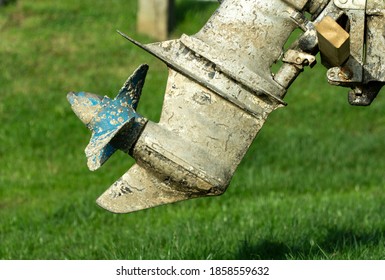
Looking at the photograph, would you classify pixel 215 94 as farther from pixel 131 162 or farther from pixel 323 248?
pixel 131 162

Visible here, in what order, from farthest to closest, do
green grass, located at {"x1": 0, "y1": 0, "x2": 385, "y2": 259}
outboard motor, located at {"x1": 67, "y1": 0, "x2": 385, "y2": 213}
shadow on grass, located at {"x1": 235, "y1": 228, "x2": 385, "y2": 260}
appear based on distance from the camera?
1. green grass, located at {"x1": 0, "y1": 0, "x2": 385, "y2": 259}
2. shadow on grass, located at {"x1": 235, "y1": 228, "x2": 385, "y2": 260}
3. outboard motor, located at {"x1": 67, "y1": 0, "x2": 385, "y2": 213}

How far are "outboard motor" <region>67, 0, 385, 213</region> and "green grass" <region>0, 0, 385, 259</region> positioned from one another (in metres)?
1.12

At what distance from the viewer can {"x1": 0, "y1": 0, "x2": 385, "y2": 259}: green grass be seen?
5449mm

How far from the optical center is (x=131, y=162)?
8.48 m

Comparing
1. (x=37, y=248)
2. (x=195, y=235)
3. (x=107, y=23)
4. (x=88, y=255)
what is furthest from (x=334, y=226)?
(x=107, y=23)

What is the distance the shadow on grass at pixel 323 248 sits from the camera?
466cm

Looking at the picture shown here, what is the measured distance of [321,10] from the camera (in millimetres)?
3787

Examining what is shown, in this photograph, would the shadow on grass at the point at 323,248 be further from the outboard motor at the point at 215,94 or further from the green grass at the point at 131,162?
the outboard motor at the point at 215,94

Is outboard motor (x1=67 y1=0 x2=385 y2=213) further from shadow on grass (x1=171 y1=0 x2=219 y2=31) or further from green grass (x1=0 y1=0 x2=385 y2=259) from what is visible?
shadow on grass (x1=171 y1=0 x2=219 y2=31)

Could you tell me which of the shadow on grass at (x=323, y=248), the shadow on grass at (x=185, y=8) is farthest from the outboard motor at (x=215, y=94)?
the shadow on grass at (x=185, y=8)

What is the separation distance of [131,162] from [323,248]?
12.3 ft

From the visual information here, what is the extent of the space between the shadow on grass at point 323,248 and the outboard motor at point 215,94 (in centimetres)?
111

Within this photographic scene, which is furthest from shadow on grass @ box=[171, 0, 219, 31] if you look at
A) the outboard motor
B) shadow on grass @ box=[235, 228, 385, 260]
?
the outboard motor

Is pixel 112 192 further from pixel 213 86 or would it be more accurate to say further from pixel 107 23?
pixel 107 23
